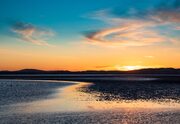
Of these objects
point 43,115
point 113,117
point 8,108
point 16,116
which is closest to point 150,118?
point 113,117

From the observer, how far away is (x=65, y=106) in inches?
1176

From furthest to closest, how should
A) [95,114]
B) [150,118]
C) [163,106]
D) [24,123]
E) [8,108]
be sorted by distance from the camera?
[163,106] → [8,108] → [95,114] → [150,118] → [24,123]

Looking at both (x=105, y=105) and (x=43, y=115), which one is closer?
(x=43, y=115)

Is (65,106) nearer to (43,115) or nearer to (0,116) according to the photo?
(43,115)

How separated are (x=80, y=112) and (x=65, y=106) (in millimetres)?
4347

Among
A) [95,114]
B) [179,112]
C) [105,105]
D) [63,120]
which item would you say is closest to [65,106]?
[105,105]

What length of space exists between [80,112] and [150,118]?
18.5 feet

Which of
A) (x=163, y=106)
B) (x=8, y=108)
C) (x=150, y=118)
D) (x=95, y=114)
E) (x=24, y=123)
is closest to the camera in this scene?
(x=24, y=123)

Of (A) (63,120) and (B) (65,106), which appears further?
(B) (65,106)

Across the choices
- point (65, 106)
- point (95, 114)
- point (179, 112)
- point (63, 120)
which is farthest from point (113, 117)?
point (65, 106)

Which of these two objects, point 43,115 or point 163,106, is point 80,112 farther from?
point 163,106

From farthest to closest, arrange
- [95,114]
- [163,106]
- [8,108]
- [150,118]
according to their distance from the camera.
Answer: [163,106], [8,108], [95,114], [150,118]

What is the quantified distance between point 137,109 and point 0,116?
1105 cm

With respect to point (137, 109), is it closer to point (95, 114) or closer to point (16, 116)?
point (95, 114)
